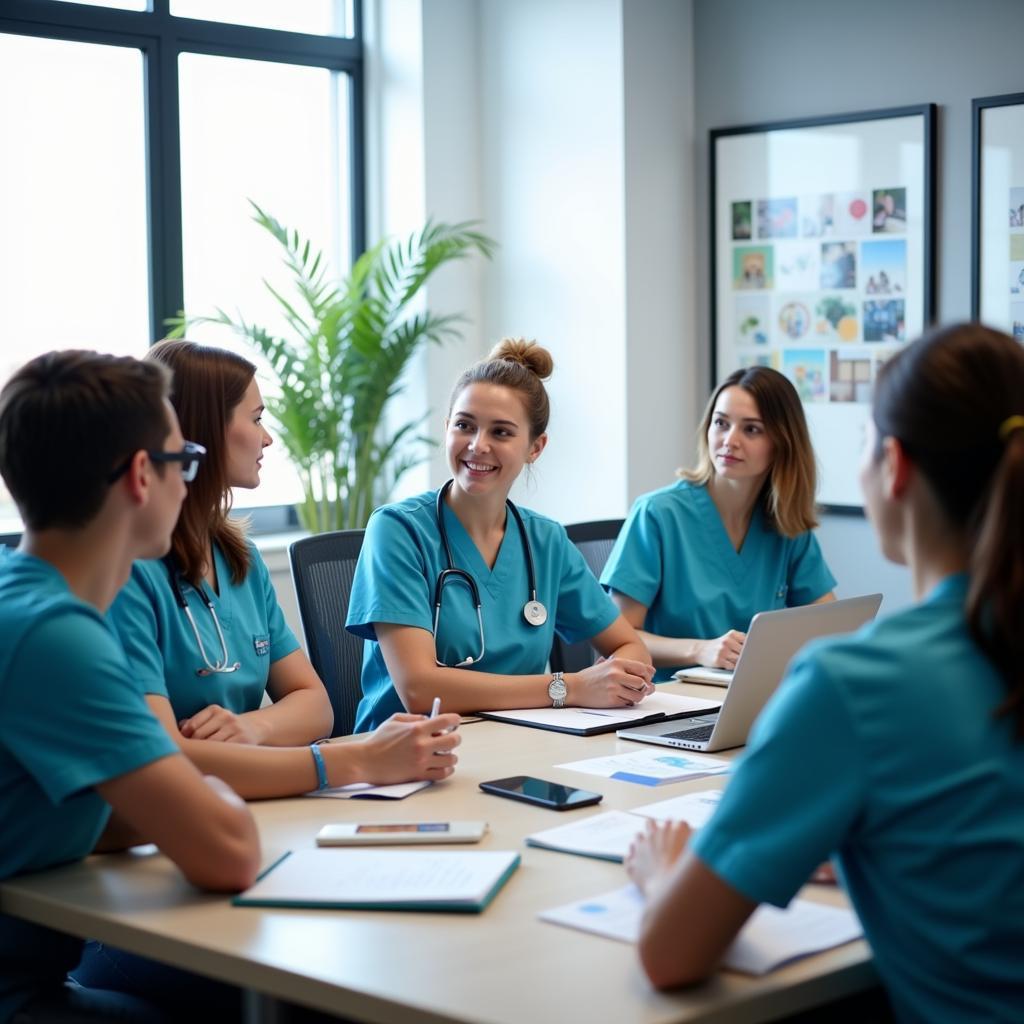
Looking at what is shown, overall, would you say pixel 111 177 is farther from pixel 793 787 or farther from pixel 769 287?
pixel 793 787

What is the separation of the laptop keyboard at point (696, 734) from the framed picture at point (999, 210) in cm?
222

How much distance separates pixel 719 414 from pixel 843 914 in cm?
182

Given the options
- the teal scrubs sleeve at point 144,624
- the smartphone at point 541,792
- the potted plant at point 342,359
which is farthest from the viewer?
the potted plant at point 342,359

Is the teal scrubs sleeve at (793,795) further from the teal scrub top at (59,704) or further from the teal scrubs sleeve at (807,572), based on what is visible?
the teal scrubs sleeve at (807,572)

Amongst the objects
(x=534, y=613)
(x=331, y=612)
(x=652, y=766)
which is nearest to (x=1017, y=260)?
(x=534, y=613)

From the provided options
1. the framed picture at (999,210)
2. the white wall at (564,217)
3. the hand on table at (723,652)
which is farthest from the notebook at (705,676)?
the white wall at (564,217)

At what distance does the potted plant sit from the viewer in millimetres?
4484

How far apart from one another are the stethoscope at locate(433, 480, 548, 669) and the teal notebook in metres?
0.88

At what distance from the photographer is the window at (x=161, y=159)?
4383 mm

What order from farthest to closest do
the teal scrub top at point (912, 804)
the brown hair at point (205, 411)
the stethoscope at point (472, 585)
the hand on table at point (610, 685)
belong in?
the stethoscope at point (472, 585)
the hand on table at point (610, 685)
the brown hair at point (205, 411)
the teal scrub top at point (912, 804)

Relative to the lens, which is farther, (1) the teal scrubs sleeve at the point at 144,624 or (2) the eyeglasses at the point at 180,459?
(1) the teal scrubs sleeve at the point at 144,624

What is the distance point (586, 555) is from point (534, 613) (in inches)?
23.9

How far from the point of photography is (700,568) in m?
3.10

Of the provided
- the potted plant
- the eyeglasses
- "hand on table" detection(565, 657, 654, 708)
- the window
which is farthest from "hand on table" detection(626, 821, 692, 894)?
the window
